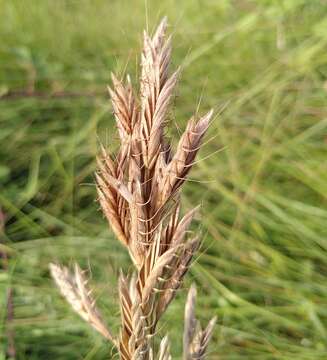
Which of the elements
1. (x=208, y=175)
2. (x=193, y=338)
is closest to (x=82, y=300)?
(x=193, y=338)

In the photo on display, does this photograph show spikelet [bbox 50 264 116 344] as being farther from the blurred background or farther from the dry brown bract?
the blurred background

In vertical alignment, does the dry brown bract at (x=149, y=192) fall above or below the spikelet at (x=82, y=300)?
above

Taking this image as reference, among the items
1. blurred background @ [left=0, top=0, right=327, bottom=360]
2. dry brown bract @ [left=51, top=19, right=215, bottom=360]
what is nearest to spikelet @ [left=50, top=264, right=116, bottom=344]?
dry brown bract @ [left=51, top=19, right=215, bottom=360]

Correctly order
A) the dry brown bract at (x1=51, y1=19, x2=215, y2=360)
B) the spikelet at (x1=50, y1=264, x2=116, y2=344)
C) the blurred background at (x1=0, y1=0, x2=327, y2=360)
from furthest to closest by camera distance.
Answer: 1. the blurred background at (x1=0, y1=0, x2=327, y2=360)
2. the spikelet at (x1=50, y1=264, x2=116, y2=344)
3. the dry brown bract at (x1=51, y1=19, x2=215, y2=360)

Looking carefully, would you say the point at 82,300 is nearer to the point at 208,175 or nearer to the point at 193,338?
the point at 193,338

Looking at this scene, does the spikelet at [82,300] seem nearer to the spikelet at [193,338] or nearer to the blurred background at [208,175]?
the spikelet at [193,338]

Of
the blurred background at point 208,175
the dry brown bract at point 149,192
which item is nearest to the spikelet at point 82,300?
the dry brown bract at point 149,192
